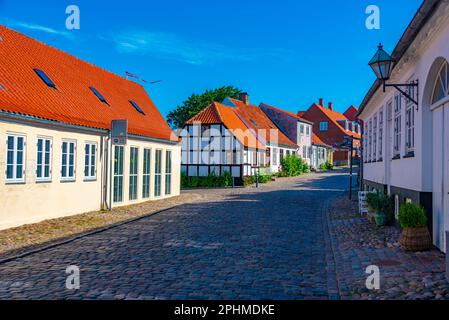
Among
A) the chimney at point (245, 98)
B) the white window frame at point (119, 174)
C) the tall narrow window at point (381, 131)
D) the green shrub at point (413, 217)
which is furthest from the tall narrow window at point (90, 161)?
the chimney at point (245, 98)

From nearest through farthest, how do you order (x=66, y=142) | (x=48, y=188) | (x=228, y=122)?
(x=48, y=188) → (x=66, y=142) → (x=228, y=122)

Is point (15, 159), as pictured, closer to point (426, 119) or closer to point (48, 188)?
point (48, 188)

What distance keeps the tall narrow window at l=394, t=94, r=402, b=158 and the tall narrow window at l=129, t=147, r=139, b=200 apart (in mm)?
9463

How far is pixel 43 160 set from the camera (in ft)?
39.1

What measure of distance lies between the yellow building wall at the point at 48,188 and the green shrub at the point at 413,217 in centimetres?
852

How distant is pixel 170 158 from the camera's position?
811 inches

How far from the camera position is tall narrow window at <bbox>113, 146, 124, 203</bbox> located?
15.7 meters

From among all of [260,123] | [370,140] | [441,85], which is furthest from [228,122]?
[441,85]

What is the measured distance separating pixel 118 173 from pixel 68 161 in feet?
9.66

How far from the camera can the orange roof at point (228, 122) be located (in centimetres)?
3078

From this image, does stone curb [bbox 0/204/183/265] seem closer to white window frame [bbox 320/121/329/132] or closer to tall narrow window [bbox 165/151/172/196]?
tall narrow window [bbox 165/151/172/196]

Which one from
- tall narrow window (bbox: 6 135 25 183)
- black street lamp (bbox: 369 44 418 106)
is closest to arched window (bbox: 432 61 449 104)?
black street lamp (bbox: 369 44 418 106)

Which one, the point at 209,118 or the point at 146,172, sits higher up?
the point at 209,118
